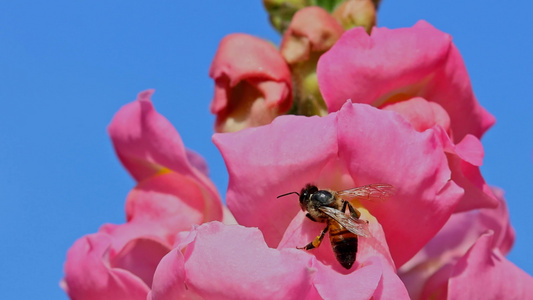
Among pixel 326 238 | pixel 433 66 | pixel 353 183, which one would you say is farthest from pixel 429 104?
pixel 326 238

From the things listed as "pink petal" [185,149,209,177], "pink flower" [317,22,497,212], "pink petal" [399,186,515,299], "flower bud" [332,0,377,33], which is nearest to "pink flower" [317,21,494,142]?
"pink flower" [317,22,497,212]

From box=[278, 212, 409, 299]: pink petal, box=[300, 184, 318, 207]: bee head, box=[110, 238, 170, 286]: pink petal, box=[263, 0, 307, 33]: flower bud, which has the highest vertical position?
box=[263, 0, 307, 33]: flower bud

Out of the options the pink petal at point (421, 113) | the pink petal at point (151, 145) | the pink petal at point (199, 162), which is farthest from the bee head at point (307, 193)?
the pink petal at point (199, 162)

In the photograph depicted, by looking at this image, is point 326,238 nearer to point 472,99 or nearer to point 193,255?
point 193,255

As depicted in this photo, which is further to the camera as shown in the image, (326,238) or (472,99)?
(472,99)

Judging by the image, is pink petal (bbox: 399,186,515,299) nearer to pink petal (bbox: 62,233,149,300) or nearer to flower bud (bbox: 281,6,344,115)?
flower bud (bbox: 281,6,344,115)

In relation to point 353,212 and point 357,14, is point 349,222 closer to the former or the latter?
point 353,212
